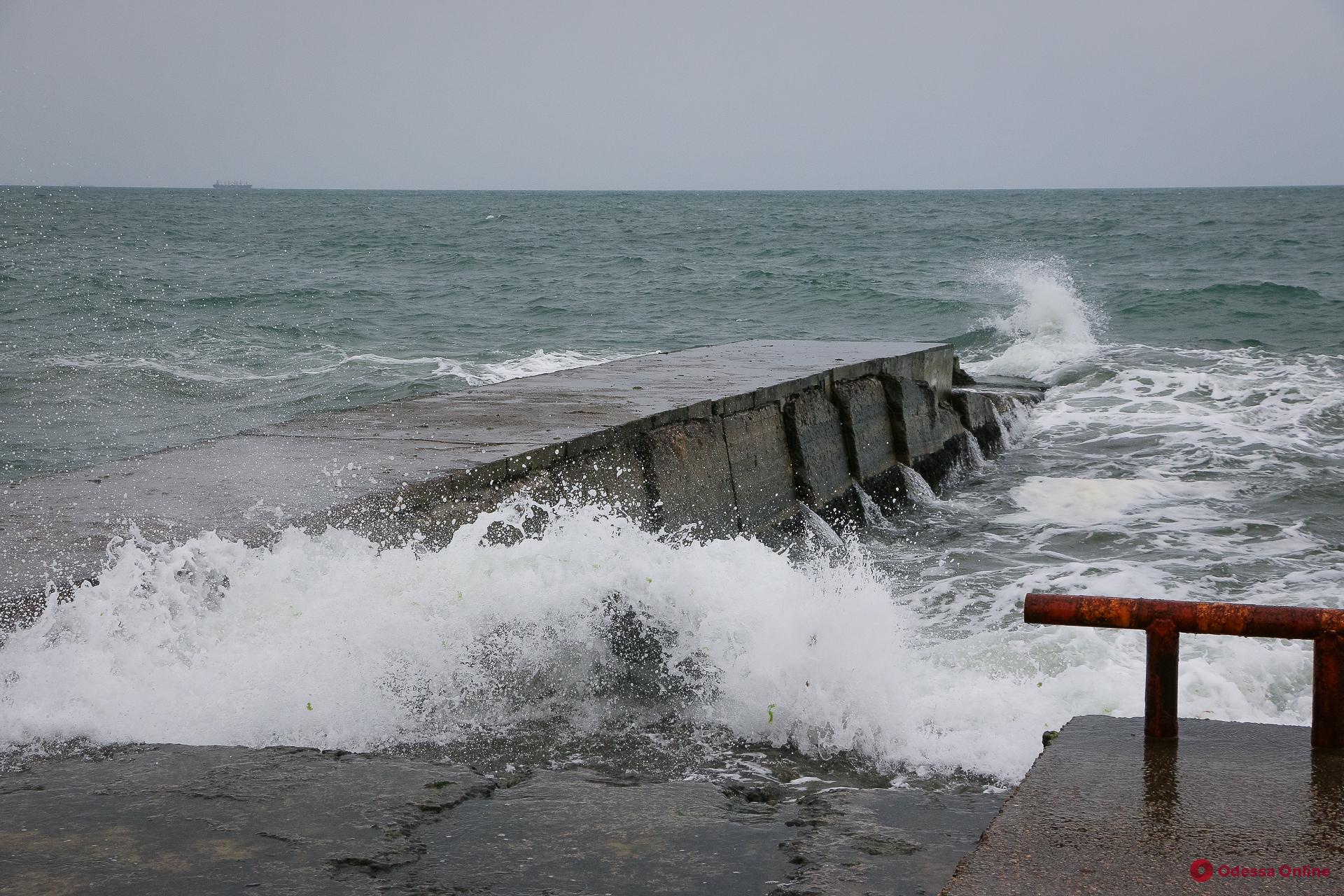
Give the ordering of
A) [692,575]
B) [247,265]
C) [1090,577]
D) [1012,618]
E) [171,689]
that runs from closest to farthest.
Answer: [171,689] → [692,575] → [1012,618] → [1090,577] → [247,265]

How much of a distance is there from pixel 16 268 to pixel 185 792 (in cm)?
2302

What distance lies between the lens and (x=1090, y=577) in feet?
21.3

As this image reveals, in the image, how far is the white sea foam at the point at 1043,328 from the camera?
14.3 meters

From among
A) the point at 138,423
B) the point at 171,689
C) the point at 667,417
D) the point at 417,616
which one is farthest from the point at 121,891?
the point at 138,423

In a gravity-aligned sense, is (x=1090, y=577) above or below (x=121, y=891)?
below

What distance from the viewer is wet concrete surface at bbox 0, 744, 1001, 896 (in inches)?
91.0

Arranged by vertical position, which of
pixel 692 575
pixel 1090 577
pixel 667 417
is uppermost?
pixel 667 417

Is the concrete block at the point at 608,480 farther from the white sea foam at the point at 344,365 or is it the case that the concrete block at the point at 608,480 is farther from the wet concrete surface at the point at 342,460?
the white sea foam at the point at 344,365

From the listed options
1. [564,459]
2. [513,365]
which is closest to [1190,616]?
[564,459]

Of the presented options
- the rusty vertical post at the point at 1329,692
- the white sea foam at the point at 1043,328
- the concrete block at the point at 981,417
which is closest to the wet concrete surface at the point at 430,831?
the rusty vertical post at the point at 1329,692

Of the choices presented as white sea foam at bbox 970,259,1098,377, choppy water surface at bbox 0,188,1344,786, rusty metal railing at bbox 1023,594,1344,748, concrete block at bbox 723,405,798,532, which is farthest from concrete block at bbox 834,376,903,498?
white sea foam at bbox 970,259,1098,377

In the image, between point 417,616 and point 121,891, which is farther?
point 417,616

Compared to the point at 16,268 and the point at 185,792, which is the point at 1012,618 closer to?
the point at 185,792

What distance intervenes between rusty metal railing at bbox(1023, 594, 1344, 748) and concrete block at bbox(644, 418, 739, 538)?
10.5ft
